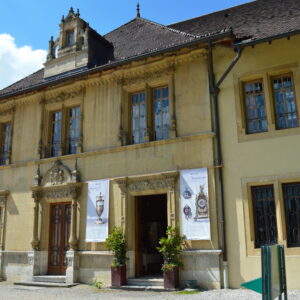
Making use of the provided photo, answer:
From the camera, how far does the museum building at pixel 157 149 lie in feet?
35.5

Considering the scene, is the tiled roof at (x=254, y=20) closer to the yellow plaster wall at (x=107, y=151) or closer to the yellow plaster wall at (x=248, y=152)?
the yellow plaster wall at (x=248, y=152)

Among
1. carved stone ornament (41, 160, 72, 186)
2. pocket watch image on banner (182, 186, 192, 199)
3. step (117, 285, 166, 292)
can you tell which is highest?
carved stone ornament (41, 160, 72, 186)

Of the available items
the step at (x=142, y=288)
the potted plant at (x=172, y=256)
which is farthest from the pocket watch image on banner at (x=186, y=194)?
the step at (x=142, y=288)

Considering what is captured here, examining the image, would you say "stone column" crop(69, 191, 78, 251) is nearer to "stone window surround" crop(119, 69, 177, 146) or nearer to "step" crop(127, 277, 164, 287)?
"step" crop(127, 277, 164, 287)

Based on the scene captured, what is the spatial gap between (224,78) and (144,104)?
2.95 m

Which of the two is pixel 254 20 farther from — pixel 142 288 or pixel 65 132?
pixel 142 288

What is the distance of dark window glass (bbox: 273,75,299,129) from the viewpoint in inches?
438

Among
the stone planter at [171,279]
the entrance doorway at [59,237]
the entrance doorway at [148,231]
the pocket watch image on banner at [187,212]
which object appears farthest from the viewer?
the entrance doorway at [59,237]

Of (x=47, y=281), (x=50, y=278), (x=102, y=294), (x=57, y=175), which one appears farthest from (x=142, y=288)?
(x=57, y=175)

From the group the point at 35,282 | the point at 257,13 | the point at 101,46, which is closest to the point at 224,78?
the point at 257,13

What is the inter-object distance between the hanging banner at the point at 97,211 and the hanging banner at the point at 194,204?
8.77 ft

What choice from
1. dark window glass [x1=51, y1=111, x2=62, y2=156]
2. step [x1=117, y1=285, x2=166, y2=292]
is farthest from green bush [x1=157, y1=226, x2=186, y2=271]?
dark window glass [x1=51, y1=111, x2=62, y2=156]

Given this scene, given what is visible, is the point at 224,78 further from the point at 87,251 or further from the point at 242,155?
the point at 87,251

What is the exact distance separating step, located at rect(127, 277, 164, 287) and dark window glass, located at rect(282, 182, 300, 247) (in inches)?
147
